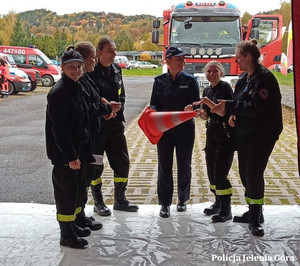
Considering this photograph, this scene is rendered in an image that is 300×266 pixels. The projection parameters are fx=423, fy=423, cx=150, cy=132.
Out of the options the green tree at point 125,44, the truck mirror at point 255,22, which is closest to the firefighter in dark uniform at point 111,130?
the truck mirror at point 255,22

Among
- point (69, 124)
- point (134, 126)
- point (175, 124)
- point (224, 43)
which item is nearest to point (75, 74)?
point (69, 124)

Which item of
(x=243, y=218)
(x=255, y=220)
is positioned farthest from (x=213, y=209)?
(x=255, y=220)

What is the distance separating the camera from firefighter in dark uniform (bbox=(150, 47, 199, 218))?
4.62m

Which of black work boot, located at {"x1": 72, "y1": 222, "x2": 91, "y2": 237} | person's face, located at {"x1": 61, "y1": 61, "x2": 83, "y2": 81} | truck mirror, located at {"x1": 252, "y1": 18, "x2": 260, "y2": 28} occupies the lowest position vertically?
black work boot, located at {"x1": 72, "y1": 222, "x2": 91, "y2": 237}

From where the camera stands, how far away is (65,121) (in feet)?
11.9

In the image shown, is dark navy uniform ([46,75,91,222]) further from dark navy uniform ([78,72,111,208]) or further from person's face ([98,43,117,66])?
person's face ([98,43,117,66])

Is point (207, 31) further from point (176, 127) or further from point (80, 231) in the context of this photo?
point (80, 231)

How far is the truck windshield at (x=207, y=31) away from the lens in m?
12.8

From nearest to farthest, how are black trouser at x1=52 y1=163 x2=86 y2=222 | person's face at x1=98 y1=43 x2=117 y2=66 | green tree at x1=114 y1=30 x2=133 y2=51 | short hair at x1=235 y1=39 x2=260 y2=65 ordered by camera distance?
black trouser at x1=52 y1=163 x2=86 y2=222
short hair at x1=235 y1=39 x2=260 y2=65
person's face at x1=98 y1=43 x2=117 y2=66
green tree at x1=114 y1=30 x2=133 y2=51

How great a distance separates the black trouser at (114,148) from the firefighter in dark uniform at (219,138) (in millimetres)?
992

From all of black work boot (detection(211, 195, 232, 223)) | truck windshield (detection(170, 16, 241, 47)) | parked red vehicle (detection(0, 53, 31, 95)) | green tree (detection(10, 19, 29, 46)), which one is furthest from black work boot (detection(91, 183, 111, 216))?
green tree (detection(10, 19, 29, 46))

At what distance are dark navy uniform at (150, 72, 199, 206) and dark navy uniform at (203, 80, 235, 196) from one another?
213 mm

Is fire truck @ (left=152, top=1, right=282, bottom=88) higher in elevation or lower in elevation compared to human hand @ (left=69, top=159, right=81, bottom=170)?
higher

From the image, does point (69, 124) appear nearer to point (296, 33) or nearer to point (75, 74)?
point (75, 74)
